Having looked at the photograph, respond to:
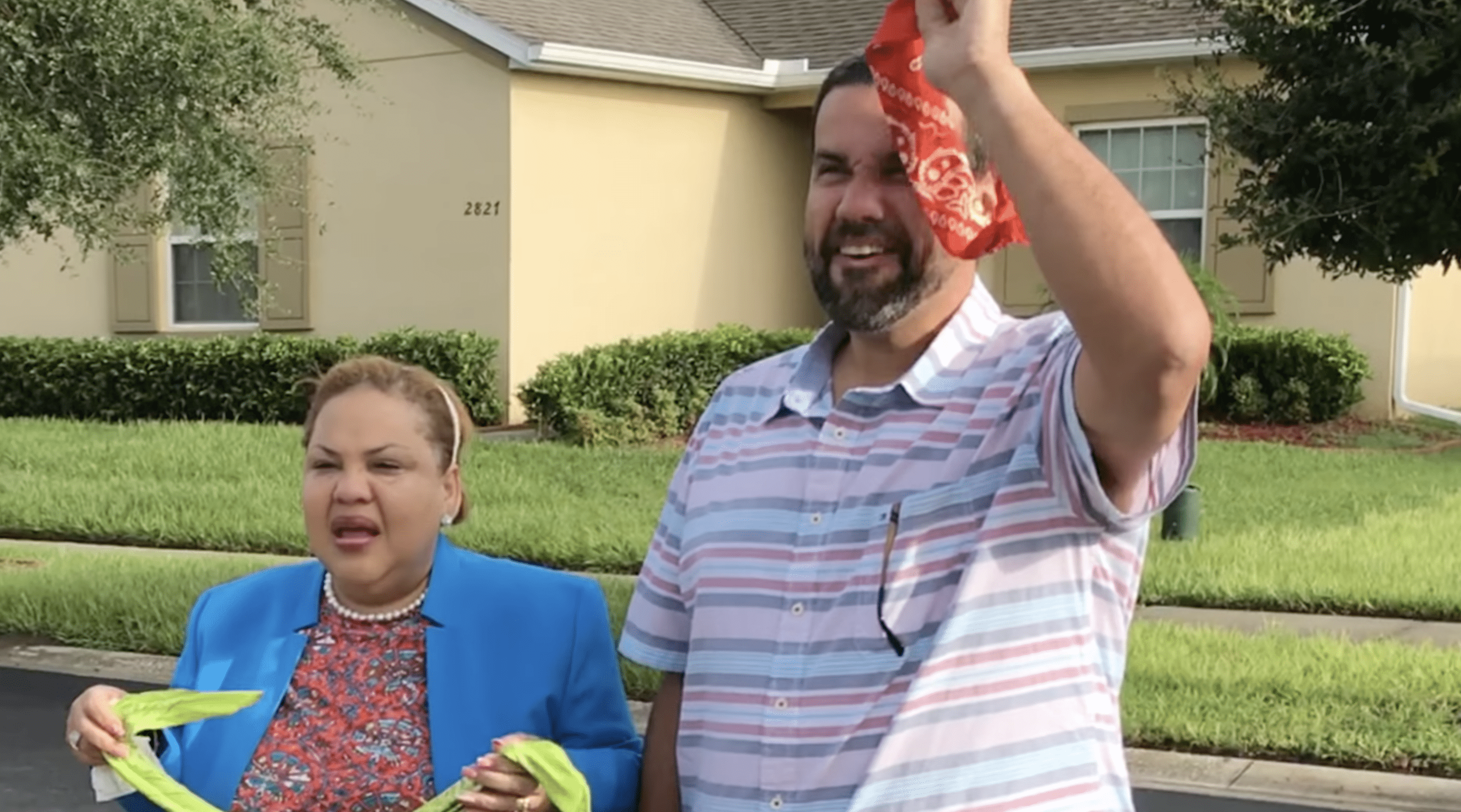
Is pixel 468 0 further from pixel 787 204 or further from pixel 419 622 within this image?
pixel 419 622

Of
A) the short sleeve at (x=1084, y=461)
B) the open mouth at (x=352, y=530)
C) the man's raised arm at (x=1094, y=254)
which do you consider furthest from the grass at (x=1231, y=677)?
the man's raised arm at (x=1094, y=254)

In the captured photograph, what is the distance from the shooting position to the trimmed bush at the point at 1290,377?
598 inches

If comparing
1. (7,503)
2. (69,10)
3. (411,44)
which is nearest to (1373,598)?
(69,10)

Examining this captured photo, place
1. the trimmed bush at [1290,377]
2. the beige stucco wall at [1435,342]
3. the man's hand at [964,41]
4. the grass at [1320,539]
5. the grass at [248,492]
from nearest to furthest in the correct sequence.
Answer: the man's hand at [964,41] → the grass at [1320,539] → the grass at [248,492] → the trimmed bush at [1290,377] → the beige stucco wall at [1435,342]

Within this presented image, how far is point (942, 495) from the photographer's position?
83.4 inches

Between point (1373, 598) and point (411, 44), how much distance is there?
11400 millimetres

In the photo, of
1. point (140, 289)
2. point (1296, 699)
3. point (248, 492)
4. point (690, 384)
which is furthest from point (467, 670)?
point (140, 289)

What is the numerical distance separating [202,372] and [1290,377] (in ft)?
34.3

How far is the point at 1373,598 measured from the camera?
8.39 m

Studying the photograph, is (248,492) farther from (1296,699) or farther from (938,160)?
(938,160)

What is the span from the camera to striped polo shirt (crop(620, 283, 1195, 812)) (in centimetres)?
206

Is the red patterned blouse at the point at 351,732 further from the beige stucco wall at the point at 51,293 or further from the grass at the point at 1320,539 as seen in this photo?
the beige stucco wall at the point at 51,293

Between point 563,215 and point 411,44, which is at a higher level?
point 411,44

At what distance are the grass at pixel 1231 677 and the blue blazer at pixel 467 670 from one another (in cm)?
393
